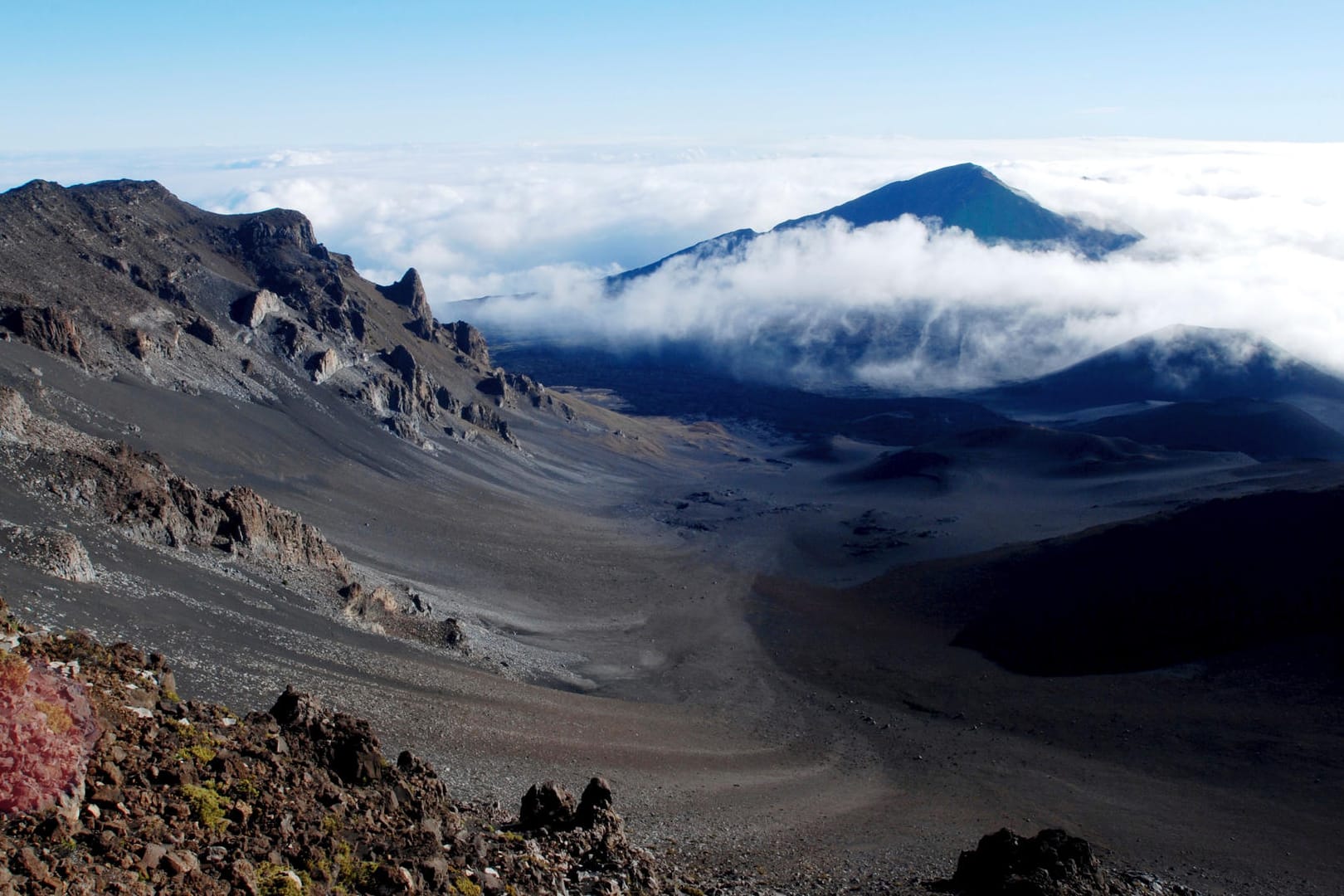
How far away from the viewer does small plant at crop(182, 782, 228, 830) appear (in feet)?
42.8

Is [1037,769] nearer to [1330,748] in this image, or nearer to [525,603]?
[1330,748]

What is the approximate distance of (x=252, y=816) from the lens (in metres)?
13.8

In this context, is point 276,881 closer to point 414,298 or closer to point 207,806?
point 207,806

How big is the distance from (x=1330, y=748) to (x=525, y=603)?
139 ft

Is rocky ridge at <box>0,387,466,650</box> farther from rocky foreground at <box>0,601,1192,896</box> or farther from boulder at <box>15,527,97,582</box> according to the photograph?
rocky foreground at <box>0,601,1192,896</box>

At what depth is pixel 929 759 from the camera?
39.8 meters

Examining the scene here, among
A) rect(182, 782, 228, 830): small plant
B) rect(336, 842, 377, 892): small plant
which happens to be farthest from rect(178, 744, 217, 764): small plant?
rect(336, 842, 377, 892): small plant

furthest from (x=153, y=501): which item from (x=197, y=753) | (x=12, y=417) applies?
(x=197, y=753)

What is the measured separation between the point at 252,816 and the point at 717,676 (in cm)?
4071

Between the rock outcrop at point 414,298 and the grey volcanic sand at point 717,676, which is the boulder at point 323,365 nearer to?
the grey volcanic sand at point 717,676

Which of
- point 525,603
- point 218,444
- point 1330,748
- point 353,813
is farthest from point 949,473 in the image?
point 353,813

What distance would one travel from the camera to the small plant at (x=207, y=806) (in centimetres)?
1305

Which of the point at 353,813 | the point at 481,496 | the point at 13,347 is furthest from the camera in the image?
the point at 481,496

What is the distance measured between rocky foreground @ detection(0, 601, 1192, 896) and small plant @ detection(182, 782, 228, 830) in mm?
26
